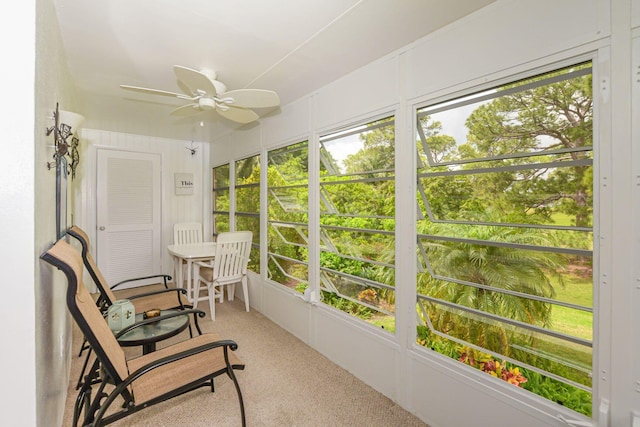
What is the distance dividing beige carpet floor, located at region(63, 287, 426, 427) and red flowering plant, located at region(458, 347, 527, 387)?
56cm

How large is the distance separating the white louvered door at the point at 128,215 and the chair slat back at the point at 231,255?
229cm

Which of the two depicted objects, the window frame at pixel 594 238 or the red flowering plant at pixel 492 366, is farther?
the red flowering plant at pixel 492 366

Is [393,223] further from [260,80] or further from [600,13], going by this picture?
[260,80]

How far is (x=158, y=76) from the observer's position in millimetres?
2684

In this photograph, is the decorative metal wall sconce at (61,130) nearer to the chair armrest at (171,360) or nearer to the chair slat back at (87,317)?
the chair slat back at (87,317)

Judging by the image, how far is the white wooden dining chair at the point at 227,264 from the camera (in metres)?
3.62

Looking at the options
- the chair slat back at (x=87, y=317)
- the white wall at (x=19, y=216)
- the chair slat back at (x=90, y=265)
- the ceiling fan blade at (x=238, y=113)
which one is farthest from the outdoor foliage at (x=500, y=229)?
the chair slat back at (x=90, y=265)

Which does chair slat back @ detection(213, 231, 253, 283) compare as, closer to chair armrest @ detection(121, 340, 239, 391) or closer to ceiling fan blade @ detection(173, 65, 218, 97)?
ceiling fan blade @ detection(173, 65, 218, 97)

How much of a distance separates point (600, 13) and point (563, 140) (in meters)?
0.55

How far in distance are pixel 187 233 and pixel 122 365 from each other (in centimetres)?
391

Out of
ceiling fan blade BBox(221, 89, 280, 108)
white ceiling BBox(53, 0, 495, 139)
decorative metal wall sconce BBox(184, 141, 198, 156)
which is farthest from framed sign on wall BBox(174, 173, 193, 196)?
ceiling fan blade BBox(221, 89, 280, 108)

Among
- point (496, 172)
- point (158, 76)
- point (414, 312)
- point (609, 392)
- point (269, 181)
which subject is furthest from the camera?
point (269, 181)

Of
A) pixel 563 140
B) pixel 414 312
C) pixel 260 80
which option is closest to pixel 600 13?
pixel 563 140

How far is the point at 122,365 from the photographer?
1616 millimetres
